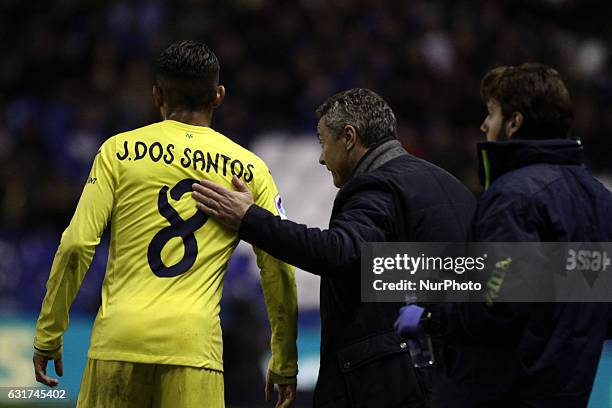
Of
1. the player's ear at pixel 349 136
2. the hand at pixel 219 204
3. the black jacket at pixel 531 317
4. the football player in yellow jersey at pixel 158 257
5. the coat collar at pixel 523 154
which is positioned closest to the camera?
the black jacket at pixel 531 317

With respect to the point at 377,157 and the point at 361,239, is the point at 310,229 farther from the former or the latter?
the point at 377,157

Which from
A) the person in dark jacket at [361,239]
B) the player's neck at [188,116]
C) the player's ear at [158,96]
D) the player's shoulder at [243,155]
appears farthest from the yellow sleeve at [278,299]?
the player's ear at [158,96]

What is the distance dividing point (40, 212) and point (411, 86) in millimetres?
4238

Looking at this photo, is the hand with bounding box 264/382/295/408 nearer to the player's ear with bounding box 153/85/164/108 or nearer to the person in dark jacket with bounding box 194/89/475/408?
the person in dark jacket with bounding box 194/89/475/408

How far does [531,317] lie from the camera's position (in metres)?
3.23

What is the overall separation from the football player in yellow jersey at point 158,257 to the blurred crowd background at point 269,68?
6693 millimetres

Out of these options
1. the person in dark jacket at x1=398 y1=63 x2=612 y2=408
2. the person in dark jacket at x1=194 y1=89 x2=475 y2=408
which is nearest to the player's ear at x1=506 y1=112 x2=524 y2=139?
the person in dark jacket at x1=398 y1=63 x2=612 y2=408

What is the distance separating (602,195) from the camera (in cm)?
344

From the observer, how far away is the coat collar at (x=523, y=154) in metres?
3.37

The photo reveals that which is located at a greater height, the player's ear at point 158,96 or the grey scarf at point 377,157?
the player's ear at point 158,96

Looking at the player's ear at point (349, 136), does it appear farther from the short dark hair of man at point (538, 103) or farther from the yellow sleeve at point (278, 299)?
the short dark hair of man at point (538, 103)

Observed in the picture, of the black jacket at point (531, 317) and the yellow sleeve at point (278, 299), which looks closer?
the black jacket at point (531, 317)

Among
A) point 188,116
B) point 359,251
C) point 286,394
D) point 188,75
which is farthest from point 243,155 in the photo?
point 286,394

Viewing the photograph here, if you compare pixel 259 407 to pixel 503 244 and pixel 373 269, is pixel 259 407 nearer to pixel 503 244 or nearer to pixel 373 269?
pixel 373 269
